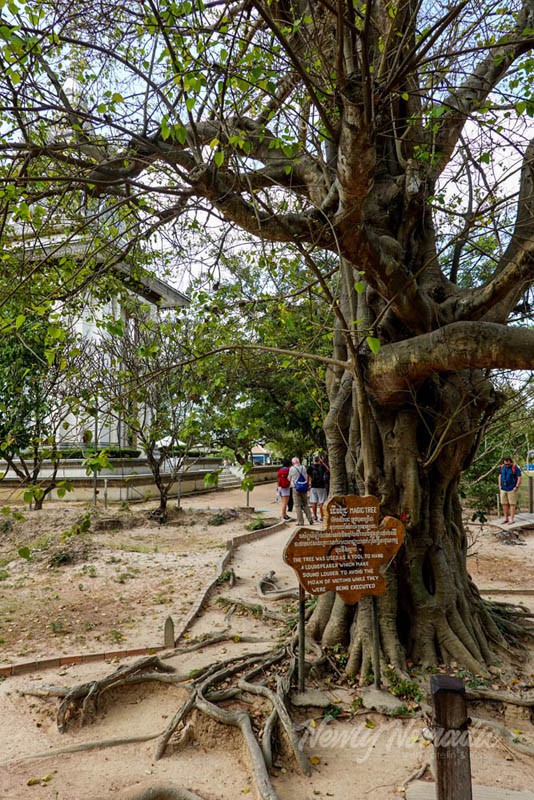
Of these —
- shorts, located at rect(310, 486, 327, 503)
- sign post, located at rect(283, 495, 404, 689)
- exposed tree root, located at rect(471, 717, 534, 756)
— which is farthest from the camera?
shorts, located at rect(310, 486, 327, 503)

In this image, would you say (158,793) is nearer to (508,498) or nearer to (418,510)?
(418,510)

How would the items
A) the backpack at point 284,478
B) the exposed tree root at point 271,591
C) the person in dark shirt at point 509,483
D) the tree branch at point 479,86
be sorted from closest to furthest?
the tree branch at point 479,86 < the exposed tree root at point 271,591 < the person in dark shirt at point 509,483 < the backpack at point 284,478

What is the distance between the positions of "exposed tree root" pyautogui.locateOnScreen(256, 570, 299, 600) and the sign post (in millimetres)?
3269

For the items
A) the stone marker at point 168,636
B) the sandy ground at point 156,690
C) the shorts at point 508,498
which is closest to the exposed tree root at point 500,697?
the sandy ground at point 156,690

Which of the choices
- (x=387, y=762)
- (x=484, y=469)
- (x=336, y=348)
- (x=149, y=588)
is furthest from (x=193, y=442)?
(x=387, y=762)

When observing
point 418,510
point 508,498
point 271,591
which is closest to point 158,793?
point 418,510

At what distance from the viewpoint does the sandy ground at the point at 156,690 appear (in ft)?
11.2

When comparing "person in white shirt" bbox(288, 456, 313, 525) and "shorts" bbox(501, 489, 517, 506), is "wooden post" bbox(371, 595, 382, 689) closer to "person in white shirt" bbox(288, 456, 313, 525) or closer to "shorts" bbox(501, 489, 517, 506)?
"person in white shirt" bbox(288, 456, 313, 525)

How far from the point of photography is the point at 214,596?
7.81m

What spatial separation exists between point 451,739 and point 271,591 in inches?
244

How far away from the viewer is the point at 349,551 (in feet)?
14.3

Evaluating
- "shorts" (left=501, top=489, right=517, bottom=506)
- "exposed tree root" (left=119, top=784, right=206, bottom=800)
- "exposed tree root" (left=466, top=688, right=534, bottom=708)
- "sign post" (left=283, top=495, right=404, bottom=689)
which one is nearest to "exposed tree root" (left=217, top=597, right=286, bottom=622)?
"sign post" (left=283, top=495, right=404, bottom=689)

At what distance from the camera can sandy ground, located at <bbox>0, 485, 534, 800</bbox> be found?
3.41m

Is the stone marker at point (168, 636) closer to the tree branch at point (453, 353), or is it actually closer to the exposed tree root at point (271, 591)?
the exposed tree root at point (271, 591)
